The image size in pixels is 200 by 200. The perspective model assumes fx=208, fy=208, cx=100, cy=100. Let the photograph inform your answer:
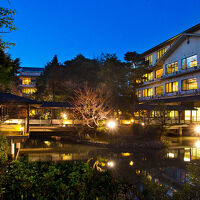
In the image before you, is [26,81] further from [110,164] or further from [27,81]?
[110,164]

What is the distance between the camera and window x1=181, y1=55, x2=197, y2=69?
3547 centimetres

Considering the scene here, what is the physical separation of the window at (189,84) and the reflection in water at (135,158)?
1545cm

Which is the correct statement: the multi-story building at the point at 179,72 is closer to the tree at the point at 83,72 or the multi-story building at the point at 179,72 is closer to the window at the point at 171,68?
the window at the point at 171,68

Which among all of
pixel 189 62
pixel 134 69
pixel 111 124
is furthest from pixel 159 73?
pixel 111 124

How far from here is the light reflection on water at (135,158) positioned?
13.1 m

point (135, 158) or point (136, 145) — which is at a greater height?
point (136, 145)

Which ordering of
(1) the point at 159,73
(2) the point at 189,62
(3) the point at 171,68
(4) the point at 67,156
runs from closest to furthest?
(4) the point at 67,156 < (2) the point at 189,62 < (3) the point at 171,68 < (1) the point at 159,73

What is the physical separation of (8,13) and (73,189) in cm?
665

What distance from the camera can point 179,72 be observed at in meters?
37.5

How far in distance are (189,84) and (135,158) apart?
939 inches

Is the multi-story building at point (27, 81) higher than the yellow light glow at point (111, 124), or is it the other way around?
the multi-story building at point (27, 81)

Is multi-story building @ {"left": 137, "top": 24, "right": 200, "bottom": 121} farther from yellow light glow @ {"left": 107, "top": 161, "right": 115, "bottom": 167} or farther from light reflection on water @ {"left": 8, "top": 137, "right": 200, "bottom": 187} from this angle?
yellow light glow @ {"left": 107, "top": 161, "right": 115, "bottom": 167}

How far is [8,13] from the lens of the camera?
7.71 m

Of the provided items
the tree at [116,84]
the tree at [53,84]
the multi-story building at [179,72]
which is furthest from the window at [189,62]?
the tree at [53,84]
